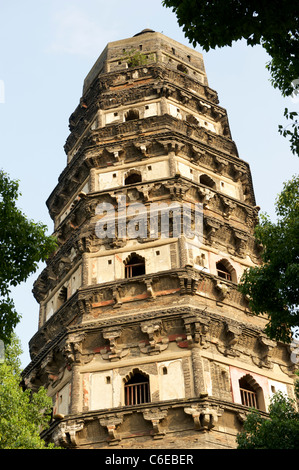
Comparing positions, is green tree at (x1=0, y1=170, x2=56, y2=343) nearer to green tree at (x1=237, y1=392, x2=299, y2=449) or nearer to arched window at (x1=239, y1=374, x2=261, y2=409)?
green tree at (x1=237, y1=392, x2=299, y2=449)

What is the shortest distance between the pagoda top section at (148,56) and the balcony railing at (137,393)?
13946mm

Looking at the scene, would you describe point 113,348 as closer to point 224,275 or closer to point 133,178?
point 224,275

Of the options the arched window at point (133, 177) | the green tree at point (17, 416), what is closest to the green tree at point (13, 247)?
the green tree at point (17, 416)

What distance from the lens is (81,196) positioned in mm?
21094

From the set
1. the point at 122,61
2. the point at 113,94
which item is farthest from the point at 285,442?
the point at 122,61

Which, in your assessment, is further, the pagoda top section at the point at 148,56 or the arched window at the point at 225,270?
the pagoda top section at the point at 148,56

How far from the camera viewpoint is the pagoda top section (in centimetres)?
2672

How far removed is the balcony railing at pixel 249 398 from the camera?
1662cm

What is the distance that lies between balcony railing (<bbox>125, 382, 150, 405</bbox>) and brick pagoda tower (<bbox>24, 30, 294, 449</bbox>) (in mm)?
35

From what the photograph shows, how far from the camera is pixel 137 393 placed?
16297mm

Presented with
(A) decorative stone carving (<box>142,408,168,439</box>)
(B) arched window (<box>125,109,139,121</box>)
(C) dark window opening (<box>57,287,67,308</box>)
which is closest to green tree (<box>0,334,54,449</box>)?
(A) decorative stone carving (<box>142,408,168,439</box>)

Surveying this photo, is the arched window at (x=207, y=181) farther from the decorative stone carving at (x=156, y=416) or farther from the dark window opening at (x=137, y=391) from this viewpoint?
the decorative stone carving at (x=156, y=416)

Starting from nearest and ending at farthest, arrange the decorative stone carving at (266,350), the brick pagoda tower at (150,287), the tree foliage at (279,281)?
the tree foliage at (279,281)
the brick pagoda tower at (150,287)
the decorative stone carving at (266,350)
